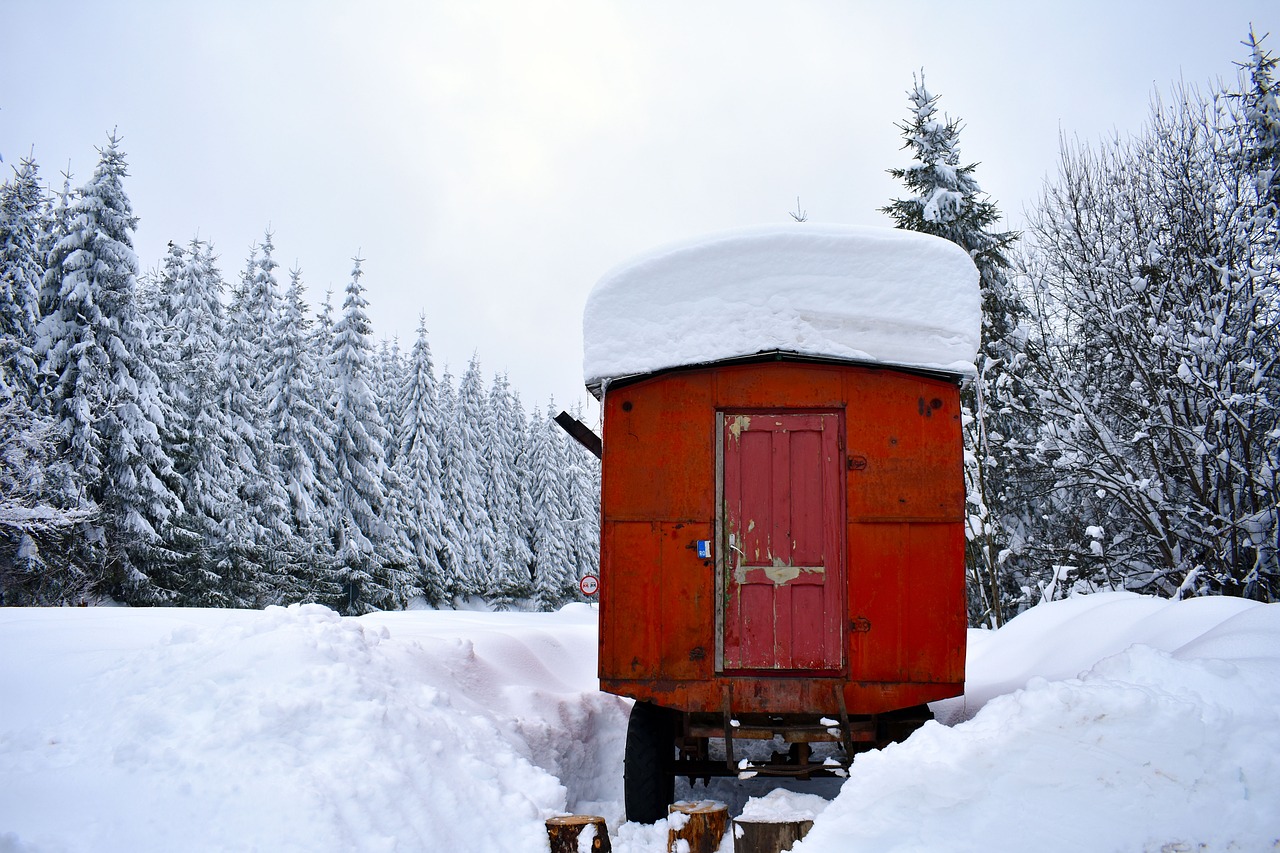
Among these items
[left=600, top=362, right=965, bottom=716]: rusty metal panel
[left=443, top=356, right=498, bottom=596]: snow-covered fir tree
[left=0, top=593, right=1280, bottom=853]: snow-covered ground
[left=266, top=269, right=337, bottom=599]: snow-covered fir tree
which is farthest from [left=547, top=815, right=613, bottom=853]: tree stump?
[left=443, top=356, right=498, bottom=596]: snow-covered fir tree

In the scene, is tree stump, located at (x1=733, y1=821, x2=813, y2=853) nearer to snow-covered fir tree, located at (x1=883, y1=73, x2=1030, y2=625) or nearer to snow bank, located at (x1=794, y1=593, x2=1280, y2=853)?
snow bank, located at (x1=794, y1=593, x2=1280, y2=853)

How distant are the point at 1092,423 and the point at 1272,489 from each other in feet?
6.68

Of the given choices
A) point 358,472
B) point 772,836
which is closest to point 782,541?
point 772,836

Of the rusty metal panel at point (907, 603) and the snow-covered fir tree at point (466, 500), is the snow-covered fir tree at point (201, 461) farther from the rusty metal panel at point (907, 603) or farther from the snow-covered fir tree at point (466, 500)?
the rusty metal panel at point (907, 603)

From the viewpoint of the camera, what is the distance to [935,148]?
1711 centimetres

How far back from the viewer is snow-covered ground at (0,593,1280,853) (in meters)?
3.03

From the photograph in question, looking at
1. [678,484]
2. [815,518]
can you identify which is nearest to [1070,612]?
[815,518]

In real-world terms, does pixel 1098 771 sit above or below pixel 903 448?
below

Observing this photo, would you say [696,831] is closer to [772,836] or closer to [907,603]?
→ [772,836]

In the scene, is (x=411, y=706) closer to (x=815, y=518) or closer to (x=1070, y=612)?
(x=815, y=518)

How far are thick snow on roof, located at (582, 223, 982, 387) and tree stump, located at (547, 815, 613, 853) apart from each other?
2815 millimetres

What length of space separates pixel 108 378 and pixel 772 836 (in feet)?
66.0

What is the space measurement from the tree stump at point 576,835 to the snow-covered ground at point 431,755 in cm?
Answer: 9

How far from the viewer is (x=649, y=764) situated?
527 cm
